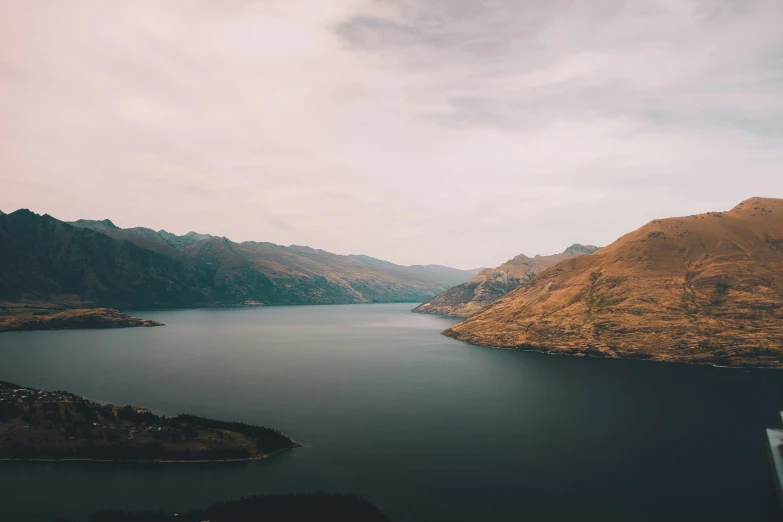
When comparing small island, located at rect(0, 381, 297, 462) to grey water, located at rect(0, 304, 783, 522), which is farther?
small island, located at rect(0, 381, 297, 462)

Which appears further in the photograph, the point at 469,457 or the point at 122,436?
the point at 122,436

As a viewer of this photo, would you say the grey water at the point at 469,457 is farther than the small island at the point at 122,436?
No

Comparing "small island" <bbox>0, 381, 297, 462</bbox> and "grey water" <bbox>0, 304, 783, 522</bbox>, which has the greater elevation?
"small island" <bbox>0, 381, 297, 462</bbox>

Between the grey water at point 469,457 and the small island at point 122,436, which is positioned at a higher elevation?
the small island at point 122,436

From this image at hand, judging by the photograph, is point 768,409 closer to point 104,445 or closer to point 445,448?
point 445,448

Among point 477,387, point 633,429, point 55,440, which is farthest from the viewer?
point 477,387

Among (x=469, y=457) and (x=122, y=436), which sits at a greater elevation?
(x=122, y=436)

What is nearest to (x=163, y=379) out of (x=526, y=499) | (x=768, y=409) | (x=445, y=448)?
(x=445, y=448)

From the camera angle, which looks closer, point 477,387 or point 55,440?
point 55,440
